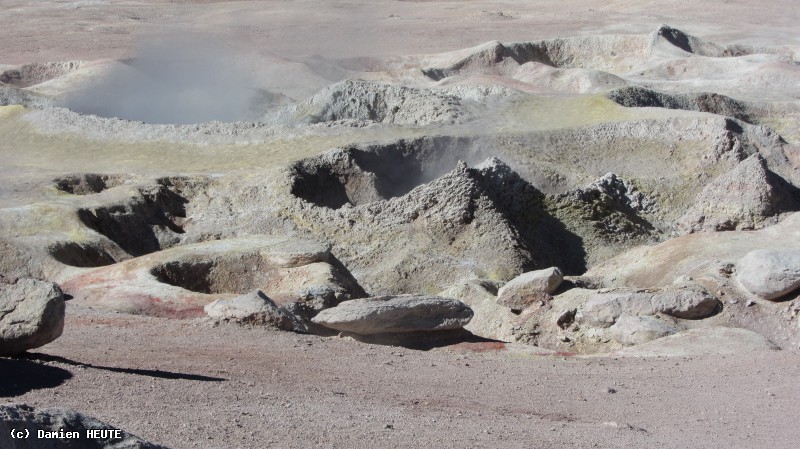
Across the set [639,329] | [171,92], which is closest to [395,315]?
[639,329]

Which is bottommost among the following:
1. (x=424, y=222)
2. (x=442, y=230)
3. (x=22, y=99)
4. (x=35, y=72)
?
(x=35, y=72)

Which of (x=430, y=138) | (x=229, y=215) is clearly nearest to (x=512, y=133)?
(x=430, y=138)

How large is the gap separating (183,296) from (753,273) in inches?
326

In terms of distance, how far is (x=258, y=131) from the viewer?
29516 millimetres

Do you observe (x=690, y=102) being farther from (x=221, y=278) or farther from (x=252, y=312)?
(x=252, y=312)

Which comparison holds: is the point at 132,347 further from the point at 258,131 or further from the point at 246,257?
the point at 258,131

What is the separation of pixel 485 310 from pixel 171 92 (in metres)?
25.1

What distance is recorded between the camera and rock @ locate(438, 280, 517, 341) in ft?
59.0

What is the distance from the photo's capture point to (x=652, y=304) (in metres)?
16.9

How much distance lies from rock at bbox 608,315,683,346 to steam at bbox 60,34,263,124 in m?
22.3

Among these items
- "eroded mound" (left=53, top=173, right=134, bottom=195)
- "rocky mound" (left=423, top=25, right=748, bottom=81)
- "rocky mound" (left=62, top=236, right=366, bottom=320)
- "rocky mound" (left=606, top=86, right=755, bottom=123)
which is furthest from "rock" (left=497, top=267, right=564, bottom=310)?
"rocky mound" (left=423, top=25, right=748, bottom=81)

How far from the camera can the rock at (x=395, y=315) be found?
595 inches

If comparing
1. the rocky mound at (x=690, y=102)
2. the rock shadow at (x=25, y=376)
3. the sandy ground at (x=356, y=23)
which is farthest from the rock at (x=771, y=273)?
the sandy ground at (x=356, y=23)

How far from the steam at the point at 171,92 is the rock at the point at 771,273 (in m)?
22.2
